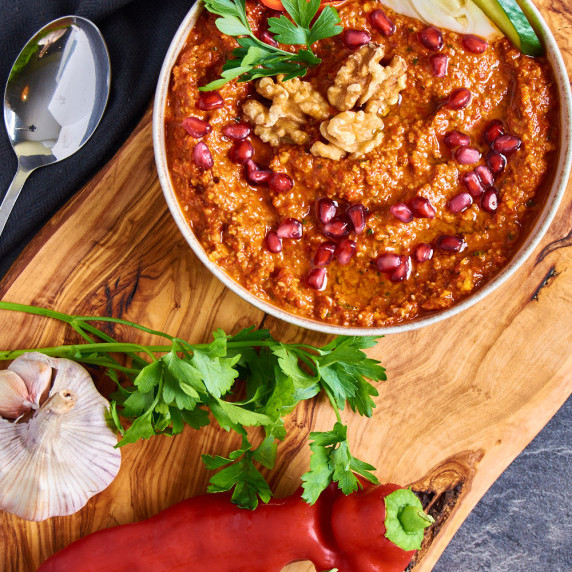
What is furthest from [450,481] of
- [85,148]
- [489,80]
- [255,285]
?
[85,148]

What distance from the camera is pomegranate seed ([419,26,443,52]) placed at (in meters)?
2.66

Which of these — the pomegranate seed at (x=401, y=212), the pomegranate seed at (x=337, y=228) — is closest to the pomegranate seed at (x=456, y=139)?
the pomegranate seed at (x=401, y=212)

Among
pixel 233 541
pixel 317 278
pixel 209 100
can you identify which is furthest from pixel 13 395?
pixel 209 100

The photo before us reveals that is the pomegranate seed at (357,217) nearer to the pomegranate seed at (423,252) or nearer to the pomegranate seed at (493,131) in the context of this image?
the pomegranate seed at (423,252)

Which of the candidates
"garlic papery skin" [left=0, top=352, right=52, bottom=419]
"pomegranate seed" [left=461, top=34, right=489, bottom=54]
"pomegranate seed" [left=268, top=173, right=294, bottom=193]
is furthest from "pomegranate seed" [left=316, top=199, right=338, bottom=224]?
"garlic papery skin" [left=0, top=352, right=52, bottom=419]

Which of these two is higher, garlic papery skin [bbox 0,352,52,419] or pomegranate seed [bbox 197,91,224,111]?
pomegranate seed [bbox 197,91,224,111]

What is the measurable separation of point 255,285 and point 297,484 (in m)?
1.08

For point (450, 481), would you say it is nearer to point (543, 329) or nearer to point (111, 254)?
point (543, 329)

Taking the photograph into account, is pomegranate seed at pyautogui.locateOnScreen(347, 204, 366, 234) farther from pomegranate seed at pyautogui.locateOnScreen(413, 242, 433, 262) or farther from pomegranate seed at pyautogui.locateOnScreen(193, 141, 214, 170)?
pomegranate seed at pyautogui.locateOnScreen(193, 141, 214, 170)

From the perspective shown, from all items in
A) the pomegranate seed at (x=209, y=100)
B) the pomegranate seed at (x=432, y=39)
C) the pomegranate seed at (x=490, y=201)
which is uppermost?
the pomegranate seed at (x=432, y=39)

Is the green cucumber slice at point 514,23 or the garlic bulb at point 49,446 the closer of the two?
the green cucumber slice at point 514,23

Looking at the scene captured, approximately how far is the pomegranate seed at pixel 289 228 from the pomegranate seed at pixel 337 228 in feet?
0.40

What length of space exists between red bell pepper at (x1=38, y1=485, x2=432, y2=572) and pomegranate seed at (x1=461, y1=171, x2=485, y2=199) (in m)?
1.38

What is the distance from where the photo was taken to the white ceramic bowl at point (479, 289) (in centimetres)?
260
